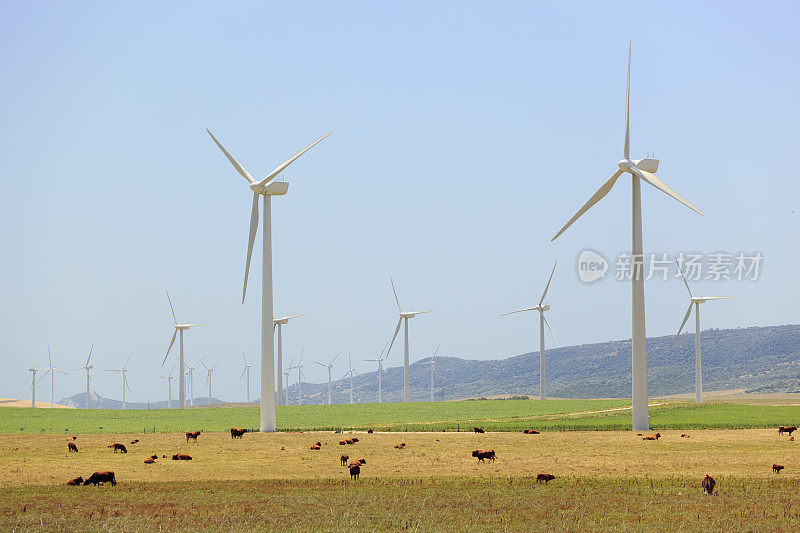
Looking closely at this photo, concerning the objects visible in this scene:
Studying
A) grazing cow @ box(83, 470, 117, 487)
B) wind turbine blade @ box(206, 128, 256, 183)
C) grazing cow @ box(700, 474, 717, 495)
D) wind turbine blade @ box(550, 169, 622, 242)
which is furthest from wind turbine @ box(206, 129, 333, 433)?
grazing cow @ box(700, 474, 717, 495)

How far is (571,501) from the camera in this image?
26.9 meters

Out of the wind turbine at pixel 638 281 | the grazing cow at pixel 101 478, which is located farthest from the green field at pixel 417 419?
the grazing cow at pixel 101 478

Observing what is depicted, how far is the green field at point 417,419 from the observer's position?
6269 cm

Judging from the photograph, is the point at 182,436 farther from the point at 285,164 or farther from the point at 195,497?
the point at 195,497

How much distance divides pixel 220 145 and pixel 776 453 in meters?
45.1

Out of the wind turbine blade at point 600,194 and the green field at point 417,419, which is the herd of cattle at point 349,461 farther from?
the wind turbine blade at point 600,194

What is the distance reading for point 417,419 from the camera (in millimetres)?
77188

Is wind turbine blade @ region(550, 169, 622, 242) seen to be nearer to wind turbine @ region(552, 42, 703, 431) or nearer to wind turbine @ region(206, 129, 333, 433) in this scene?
wind turbine @ region(552, 42, 703, 431)

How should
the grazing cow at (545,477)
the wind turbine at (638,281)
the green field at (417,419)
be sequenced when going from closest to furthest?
the grazing cow at (545,477) < the wind turbine at (638,281) < the green field at (417,419)

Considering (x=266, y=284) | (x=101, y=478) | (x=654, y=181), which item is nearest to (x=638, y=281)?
(x=654, y=181)

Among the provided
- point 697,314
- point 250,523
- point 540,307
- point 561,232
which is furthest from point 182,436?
point 540,307

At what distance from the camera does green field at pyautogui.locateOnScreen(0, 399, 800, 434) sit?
206 feet

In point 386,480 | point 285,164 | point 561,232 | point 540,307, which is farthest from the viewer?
point 540,307

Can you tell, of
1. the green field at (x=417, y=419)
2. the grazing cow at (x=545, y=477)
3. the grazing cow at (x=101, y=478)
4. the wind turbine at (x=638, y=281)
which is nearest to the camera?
the grazing cow at (x=101, y=478)
